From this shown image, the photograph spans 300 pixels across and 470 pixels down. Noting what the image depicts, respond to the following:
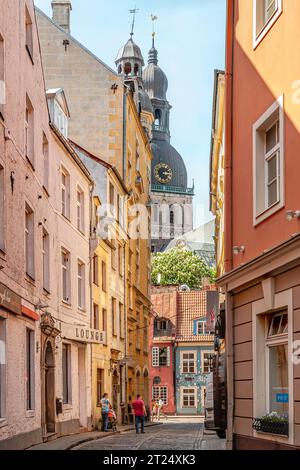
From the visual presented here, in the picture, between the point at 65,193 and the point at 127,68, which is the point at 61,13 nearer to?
the point at 65,193

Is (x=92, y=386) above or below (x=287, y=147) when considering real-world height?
below

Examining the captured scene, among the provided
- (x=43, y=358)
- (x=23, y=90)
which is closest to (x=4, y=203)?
(x=23, y=90)

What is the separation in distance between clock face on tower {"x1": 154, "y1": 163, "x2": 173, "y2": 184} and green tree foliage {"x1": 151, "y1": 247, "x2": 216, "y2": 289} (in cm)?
5618

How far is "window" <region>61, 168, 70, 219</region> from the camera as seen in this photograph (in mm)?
27625

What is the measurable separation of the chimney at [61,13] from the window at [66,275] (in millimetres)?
19386

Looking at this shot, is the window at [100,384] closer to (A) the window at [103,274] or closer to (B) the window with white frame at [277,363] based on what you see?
(A) the window at [103,274]

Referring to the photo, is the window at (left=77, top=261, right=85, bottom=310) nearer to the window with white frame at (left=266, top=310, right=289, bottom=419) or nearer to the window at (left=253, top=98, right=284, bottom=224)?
the window at (left=253, top=98, right=284, bottom=224)

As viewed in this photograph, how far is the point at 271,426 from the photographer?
12805mm

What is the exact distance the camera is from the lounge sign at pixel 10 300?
1703 centimetres

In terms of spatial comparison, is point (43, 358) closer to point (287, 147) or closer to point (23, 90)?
point (23, 90)

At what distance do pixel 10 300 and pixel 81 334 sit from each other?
10.3m

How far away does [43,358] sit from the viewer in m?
22.9

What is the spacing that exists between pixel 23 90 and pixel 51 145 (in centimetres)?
460
